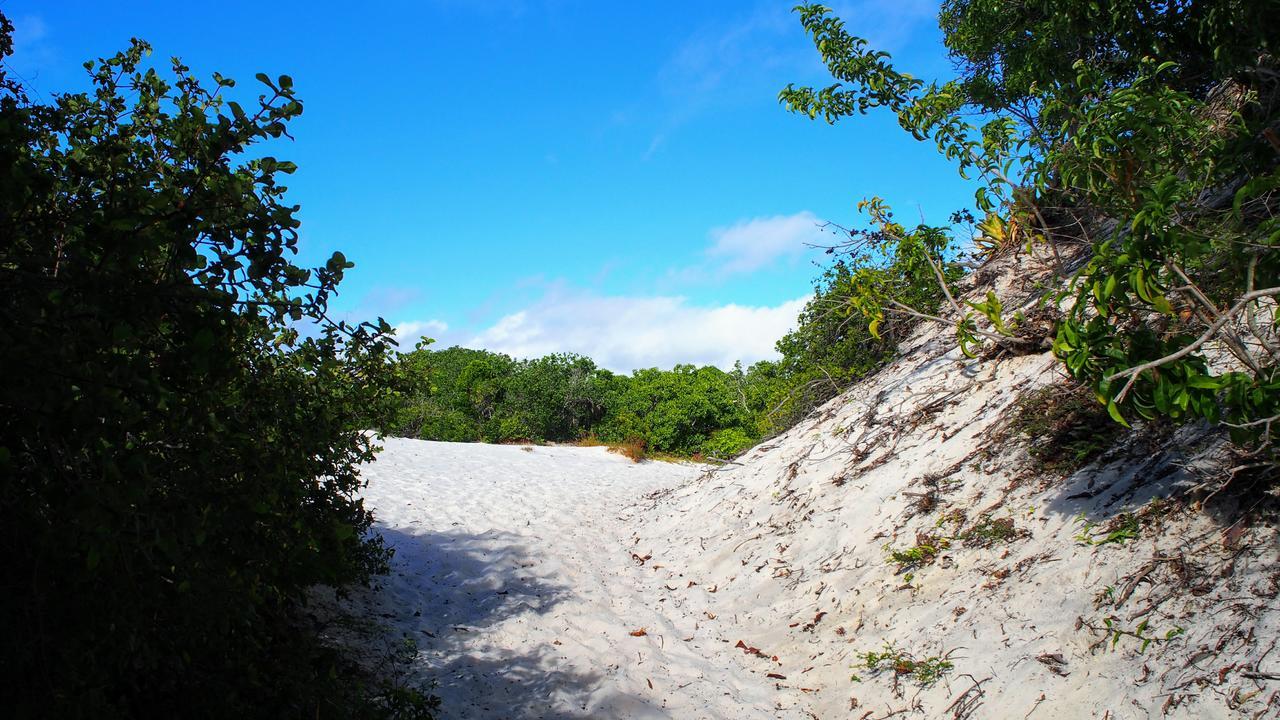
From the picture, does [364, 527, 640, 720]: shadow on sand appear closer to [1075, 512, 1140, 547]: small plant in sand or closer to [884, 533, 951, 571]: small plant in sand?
[884, 533, 951, 571]: small plant in sand

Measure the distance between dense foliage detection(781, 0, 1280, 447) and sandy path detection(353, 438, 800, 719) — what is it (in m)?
3.20

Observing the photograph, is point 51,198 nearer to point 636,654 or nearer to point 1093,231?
point 636,654

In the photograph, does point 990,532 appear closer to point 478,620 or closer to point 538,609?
point 538,609

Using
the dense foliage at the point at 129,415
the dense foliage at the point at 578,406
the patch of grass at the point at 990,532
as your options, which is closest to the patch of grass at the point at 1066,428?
Answer: the patch of grass at the point at 990,532

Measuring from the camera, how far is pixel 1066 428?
5566 millimetres

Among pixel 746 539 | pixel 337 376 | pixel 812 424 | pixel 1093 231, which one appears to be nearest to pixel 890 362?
pixel 812 424

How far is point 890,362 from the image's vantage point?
10203 millimetres

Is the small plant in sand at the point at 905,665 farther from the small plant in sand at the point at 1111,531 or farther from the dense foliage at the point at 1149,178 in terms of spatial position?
the dense foliage at the point at 1149,178

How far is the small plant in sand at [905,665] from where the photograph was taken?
14.5 ft

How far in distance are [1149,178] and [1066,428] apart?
86.6 inches

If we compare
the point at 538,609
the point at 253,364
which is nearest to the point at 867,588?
the point at 538,609

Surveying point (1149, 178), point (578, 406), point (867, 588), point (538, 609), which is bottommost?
point (867, 588)

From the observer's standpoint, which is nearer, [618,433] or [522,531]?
[522,531]

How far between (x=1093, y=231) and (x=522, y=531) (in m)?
7.52
